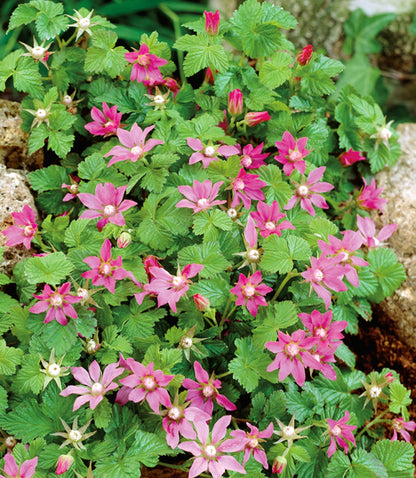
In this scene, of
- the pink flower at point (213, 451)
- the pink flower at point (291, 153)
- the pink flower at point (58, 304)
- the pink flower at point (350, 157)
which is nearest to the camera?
the pink flower at point (213, 451)

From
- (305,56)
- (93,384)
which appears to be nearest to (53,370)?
(93,384)

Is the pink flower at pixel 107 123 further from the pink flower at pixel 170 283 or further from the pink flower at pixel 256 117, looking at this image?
the pink flower at pixel 170 283

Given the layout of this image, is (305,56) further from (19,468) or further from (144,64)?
(19,468)

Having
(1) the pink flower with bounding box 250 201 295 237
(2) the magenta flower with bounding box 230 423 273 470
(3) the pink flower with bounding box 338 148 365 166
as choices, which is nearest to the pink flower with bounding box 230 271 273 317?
(1) the pink flower with bounding box 250 201 295 237

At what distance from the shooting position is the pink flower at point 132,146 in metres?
1.28

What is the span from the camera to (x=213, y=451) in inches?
42.0

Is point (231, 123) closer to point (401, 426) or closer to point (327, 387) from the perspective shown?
point (327, 387)

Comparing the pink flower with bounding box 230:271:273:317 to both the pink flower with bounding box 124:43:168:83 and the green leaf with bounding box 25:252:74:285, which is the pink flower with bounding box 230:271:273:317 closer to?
the green leaf with bounding box 25:252:74:285

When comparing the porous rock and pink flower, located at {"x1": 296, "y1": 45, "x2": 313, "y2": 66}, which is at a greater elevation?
pink flower, located at {"x1": 296, "y1": 45, "x2": 313, "y2": 66}

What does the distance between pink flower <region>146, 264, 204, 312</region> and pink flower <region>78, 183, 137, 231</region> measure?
7.0 inches

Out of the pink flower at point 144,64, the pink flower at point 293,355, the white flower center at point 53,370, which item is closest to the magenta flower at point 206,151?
the pink flower at point 144,64

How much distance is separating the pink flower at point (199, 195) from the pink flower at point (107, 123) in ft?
1.07

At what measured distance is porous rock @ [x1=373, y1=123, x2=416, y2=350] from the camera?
160cm

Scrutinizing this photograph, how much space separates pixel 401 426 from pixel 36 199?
120 cm
